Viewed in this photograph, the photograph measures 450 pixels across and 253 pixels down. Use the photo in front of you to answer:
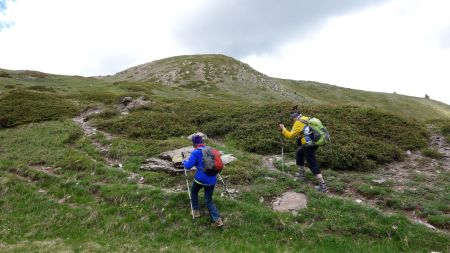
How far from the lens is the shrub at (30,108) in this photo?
90.9 ft

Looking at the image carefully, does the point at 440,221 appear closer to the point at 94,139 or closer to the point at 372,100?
the point at 94,139

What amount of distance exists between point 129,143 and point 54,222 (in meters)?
8.85

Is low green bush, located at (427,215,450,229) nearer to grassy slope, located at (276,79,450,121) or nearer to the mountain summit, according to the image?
the mountain summit

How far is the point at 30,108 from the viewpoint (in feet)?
97.0

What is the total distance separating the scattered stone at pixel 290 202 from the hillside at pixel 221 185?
25 centimetres

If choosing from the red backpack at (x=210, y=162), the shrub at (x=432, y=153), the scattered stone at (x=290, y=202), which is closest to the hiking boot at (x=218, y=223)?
the red backpack at (x=210, y=162)

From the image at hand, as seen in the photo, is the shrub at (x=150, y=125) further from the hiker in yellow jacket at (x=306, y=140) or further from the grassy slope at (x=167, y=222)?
the hiker in yellow jacket at (x=306, y=140)

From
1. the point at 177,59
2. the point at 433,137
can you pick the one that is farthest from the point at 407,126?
the point at 177,59

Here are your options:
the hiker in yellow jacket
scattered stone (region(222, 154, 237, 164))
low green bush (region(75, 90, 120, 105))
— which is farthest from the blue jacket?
low green bush (region(75, 90, 120, 105))

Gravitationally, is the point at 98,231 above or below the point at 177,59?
below

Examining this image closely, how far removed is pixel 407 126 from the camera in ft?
77.3

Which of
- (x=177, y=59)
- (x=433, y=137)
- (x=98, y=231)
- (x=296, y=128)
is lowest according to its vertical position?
(x=98, y=231)

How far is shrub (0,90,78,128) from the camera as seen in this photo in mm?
27703

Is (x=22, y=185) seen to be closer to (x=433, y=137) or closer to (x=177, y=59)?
(x=433, y=137)
